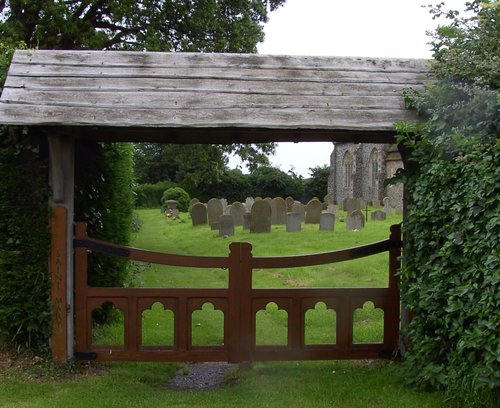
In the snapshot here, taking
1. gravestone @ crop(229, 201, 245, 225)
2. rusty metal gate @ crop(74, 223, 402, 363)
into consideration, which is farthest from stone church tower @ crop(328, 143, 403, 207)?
rusty metal gate @ crop(74, 223, 402, 363)

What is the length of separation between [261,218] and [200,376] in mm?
12300

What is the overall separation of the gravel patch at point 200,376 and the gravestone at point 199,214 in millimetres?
16369

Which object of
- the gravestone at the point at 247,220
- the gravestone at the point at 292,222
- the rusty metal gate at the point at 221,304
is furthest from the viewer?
the gravestone at the point at 247,220

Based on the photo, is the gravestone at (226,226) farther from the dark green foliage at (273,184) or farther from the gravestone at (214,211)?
the dark green foliage at (273,184)

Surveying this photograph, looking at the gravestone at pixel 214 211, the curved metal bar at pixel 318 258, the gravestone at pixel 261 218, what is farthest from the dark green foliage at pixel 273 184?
the curved metal bar at pixel 318 258

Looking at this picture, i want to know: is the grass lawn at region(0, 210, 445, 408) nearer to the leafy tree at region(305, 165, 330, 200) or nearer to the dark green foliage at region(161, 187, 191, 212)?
the dark green foliage at region(161, 187, 191, 212)

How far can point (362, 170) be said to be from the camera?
50.3 meters

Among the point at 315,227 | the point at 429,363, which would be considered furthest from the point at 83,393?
the point at 315,227

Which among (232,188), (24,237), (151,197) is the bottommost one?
(151,197)

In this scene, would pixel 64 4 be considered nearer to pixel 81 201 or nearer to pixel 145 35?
pixel 145 35

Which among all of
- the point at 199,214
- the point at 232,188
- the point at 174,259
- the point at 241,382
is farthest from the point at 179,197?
the point at 241,382

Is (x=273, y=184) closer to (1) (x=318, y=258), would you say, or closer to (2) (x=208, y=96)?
(1) (x=318, y=258)

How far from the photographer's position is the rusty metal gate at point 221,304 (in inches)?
230

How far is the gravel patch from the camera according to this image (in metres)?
5.97
